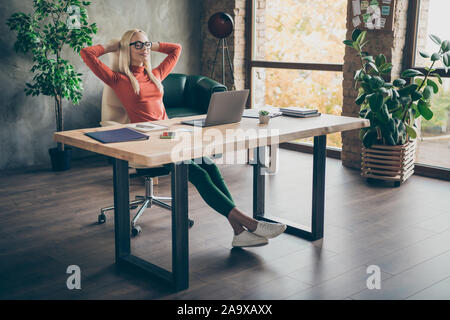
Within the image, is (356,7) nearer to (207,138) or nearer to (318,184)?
(318,184)

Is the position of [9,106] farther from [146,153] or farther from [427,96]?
[427,96]

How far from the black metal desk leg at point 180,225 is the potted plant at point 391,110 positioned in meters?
2.29

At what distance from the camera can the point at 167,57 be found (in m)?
4.20

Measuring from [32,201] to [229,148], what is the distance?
2.20 metres

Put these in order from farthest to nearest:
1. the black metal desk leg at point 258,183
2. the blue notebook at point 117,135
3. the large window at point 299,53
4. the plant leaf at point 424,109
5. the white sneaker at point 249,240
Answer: the large window at point 299,53, the plant leaf at point 424,109, the black metal desk leg at point 258,183, the white sneaker at point 249,240, the blue notebook at point 117,135

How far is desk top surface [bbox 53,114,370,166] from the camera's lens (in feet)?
8.27

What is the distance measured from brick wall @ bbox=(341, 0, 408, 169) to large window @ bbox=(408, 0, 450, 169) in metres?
0.11

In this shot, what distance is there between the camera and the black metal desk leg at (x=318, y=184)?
337 centimetres

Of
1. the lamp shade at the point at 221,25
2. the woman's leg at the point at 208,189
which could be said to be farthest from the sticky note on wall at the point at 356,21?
the woman's leg at the point at 208,189

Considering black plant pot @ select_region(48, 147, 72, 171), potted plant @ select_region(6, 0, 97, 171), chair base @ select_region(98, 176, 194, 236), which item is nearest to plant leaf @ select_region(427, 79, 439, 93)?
chair base @ select_region(98, 176, 194, 236)

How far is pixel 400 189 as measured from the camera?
4621mm

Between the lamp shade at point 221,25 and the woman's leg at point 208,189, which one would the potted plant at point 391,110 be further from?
the woman's leg at point 208,189

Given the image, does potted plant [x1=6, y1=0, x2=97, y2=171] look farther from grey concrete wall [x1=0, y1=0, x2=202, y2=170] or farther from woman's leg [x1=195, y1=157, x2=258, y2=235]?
woman's leg [x1=195, y1=157, x2=258, y2=235]
